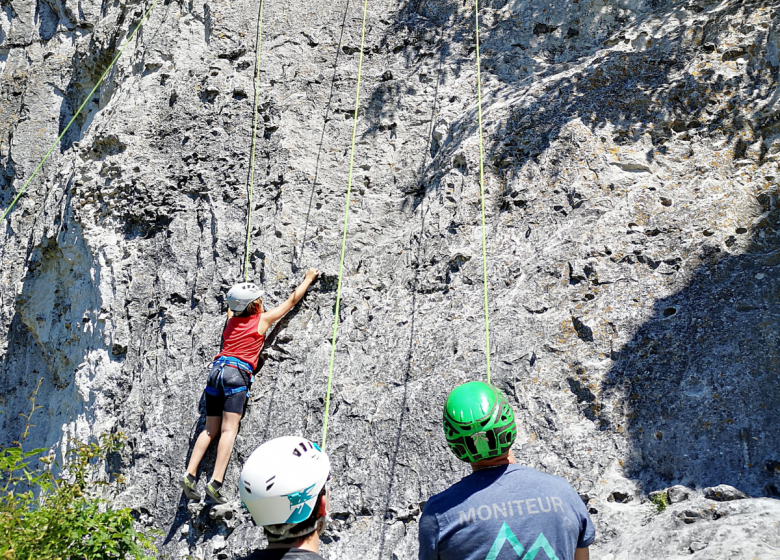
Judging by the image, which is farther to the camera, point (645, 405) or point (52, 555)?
point (645, 405)

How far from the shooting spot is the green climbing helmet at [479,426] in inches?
104

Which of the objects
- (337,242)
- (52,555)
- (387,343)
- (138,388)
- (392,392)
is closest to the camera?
(52,555)

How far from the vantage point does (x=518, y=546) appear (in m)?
2.42

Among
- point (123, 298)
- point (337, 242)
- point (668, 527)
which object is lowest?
point (668, 527)

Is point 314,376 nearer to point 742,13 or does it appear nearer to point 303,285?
point 303,285

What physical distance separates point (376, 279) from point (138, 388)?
2.41 m

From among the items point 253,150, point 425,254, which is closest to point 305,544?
point 425,254

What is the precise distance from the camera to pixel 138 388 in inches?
232

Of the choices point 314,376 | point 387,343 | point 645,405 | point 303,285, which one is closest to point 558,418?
point 645,405

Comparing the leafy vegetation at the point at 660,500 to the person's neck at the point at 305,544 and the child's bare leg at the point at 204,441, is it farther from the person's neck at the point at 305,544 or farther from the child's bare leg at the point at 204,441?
the child's bare leg at the point at 204,441

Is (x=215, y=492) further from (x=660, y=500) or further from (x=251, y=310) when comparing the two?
(x=660, y=500)

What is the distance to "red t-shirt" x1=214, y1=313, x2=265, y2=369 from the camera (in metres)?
5.45

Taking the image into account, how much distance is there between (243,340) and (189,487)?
1.25 m

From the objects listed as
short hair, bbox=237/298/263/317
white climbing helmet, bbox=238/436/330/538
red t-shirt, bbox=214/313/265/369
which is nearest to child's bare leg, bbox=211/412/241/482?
red t-shirt, bbox=214/313/265/369
